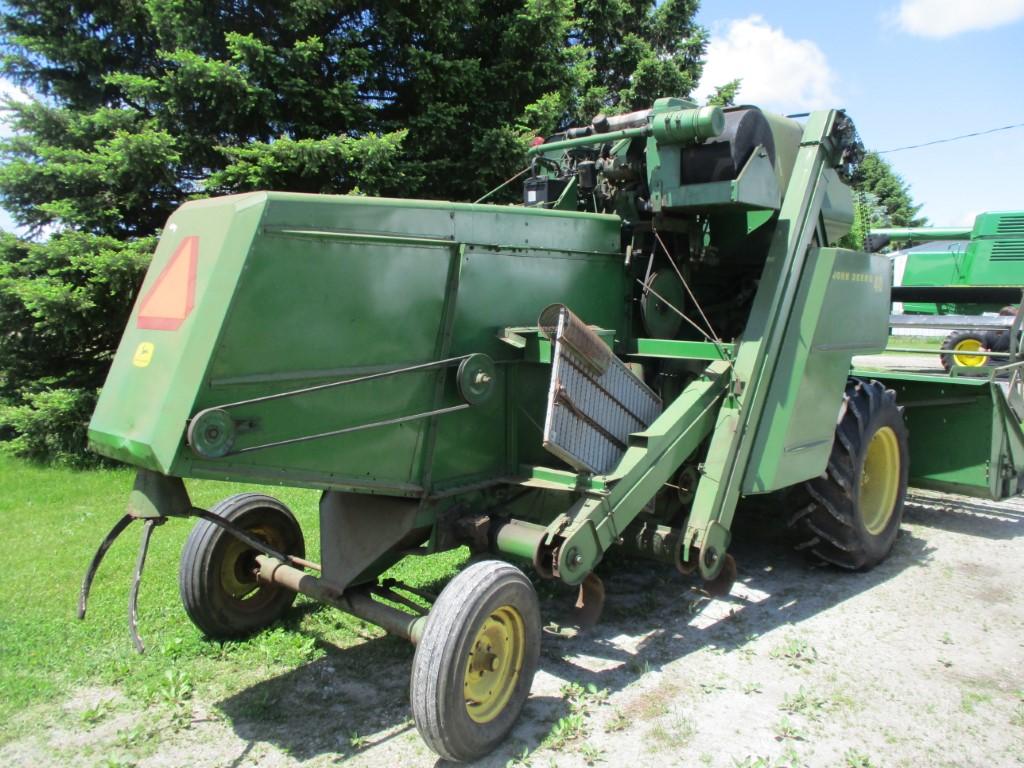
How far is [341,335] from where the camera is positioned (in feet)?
11.2

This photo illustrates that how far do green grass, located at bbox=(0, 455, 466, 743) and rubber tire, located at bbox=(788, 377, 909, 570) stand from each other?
2260mm

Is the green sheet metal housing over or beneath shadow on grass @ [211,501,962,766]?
over

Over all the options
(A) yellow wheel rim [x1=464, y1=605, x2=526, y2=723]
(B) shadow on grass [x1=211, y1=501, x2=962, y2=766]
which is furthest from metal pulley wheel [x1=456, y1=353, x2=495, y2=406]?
(B) shadow on grass [x1=211, y1=501, x2=962, y2=766]

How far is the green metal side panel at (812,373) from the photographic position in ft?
14.9

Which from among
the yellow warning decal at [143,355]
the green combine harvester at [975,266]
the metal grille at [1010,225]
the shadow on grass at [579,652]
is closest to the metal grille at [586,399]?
the shadow on grass at [579,652]

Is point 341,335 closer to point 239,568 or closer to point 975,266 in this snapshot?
point 239,568

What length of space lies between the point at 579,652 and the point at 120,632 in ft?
8.09

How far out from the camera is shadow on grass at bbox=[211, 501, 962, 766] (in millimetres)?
3537

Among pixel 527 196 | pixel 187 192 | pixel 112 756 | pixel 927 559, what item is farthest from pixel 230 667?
pixel 187 192

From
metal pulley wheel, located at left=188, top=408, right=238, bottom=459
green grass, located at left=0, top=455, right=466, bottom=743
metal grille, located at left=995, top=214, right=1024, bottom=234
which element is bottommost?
green grass, located at left=0, top=455, right=466, bottom=743

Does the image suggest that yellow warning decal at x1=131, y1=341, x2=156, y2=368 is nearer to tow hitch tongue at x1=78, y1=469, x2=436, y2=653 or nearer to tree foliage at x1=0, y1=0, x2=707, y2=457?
tow hitch tongue at x1=78, y1=469, x2=436, y2=653

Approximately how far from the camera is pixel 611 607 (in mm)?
4895

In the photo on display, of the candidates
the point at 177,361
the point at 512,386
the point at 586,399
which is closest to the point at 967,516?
the point at 586,399

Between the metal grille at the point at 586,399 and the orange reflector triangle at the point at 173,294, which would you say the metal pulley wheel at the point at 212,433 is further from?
the metal grille at the point at 586,399
